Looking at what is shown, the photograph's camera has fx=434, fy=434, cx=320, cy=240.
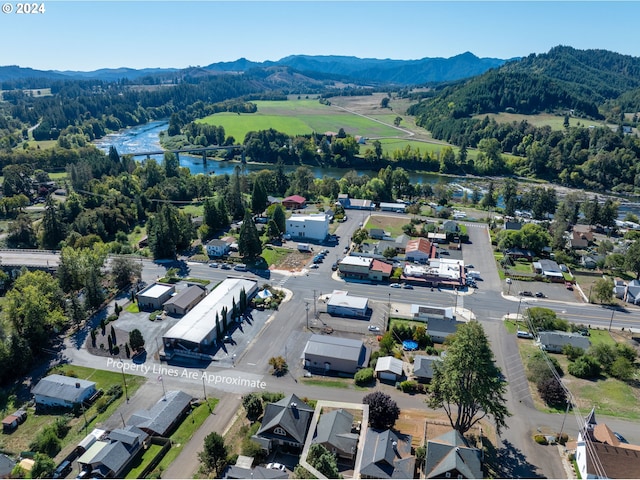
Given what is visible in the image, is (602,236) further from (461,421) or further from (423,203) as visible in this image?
(461,421)

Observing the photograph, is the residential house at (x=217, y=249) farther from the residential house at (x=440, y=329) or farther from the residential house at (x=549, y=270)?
the residential house at (x=549, y=270)

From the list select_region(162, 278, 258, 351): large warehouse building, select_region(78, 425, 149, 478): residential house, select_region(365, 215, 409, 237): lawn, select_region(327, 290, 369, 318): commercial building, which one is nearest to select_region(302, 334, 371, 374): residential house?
select_region(327, 290, 369, 318): commercial building

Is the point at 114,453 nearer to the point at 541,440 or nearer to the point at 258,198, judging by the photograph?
the point at 541,440

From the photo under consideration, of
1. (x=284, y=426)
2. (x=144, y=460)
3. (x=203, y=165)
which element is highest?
(x=203, y=165)

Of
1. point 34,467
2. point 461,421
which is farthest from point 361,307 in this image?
point 34,467

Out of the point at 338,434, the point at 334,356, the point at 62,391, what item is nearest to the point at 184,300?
the point at 62,391

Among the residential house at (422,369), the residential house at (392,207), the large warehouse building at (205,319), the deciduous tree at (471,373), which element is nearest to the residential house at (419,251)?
the residential house at (392,207)
